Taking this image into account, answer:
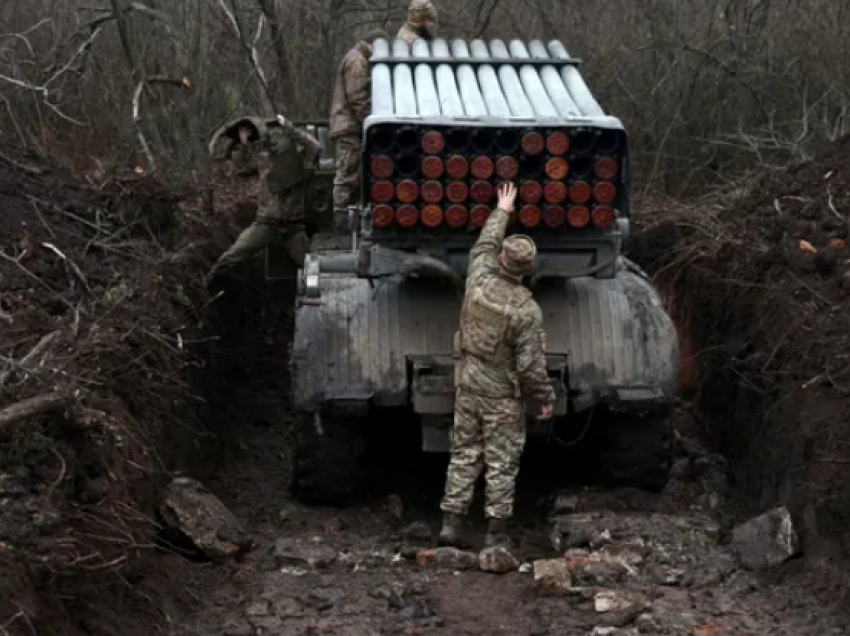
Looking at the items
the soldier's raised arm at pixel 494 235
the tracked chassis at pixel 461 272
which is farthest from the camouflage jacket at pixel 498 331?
the tracked chassis at pixel 461 272

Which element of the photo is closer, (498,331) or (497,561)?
(497,561)

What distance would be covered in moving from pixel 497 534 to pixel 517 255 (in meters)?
1.52

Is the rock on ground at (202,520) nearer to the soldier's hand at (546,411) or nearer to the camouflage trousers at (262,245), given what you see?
the soldier's hand at (546,411)

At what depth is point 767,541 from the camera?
7430mm

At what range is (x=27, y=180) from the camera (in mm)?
10680

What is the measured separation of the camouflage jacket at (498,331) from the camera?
7.60 m

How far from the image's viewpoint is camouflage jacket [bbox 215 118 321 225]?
10.2m

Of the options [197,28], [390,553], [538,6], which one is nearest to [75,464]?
[390,553]

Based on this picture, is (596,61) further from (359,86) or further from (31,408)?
(31,408)

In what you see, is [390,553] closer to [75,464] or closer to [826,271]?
[75,464]

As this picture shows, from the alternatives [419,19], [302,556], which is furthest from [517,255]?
[419,19]

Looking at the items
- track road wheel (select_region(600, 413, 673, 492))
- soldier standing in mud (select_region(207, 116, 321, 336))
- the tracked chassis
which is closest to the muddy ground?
track road wheel (select_region(600, 413, 673, 492))

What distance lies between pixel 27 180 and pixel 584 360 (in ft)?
15.3

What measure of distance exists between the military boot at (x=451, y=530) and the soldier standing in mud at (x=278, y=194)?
3.33 metres
